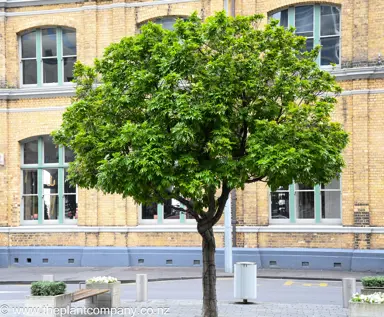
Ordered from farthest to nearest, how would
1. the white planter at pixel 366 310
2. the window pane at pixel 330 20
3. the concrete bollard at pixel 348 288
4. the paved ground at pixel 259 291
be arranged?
the window pane at pixel 330 20 < the paved ground at pixel 259 291 < the concrete bollard at pixel 348 288 < the white planter at pixel 366 310

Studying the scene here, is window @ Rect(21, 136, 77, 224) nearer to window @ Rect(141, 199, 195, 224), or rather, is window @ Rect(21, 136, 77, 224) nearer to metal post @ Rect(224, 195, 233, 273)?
window @ Rect(141, 199, 195, 224)

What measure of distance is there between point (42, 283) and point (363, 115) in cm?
1237

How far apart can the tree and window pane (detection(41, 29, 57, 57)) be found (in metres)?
12.7

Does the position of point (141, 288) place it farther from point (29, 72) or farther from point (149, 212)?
point (29, 72)

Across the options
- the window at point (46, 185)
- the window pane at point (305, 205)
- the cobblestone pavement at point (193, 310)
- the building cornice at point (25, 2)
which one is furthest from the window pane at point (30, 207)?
the cobblestone pavement at point (193, 310)

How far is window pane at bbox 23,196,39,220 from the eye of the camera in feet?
81.1

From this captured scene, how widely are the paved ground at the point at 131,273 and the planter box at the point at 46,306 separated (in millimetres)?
7161

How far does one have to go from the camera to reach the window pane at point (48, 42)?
24.6 m

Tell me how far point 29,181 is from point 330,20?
12016 mm

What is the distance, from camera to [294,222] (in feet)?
72.7

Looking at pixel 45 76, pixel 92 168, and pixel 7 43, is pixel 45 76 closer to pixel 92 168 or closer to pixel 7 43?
pixel 7 43

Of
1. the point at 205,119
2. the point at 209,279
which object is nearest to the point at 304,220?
the point at 209,279

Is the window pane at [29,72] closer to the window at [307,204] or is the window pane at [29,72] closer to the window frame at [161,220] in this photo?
the window frame at [161,220]

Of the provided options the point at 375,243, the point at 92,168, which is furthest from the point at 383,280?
the point at 375,243
